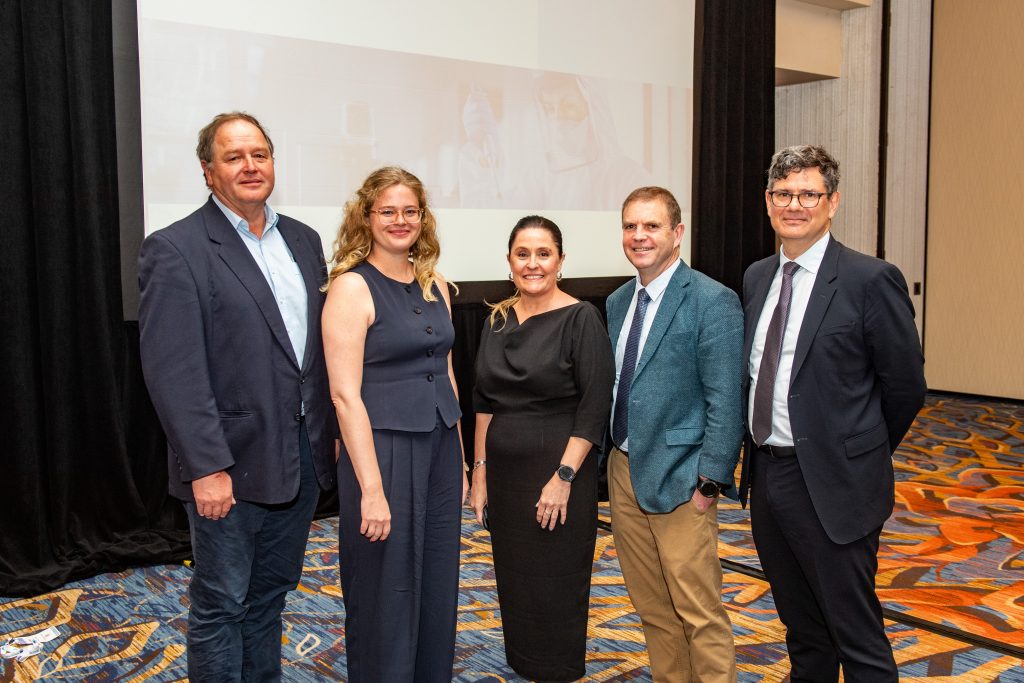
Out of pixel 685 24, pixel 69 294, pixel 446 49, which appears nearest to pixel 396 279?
pixel 69 294

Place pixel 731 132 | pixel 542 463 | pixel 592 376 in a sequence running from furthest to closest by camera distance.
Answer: pixel 731 132
pixel 542 463
pixel 592 376

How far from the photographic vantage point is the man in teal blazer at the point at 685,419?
2.27m

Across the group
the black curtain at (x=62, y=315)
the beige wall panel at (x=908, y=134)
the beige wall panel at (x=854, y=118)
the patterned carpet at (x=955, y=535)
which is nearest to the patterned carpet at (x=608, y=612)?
the patterned carpet at (x=955, y=535)

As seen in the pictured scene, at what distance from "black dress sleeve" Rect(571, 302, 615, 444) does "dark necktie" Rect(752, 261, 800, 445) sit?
41 cm

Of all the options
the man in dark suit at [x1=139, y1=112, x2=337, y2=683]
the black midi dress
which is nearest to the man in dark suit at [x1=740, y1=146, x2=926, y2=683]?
the black midi dress

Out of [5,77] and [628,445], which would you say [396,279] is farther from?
[5,77]

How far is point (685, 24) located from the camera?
5898mm

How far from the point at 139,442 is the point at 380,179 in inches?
104

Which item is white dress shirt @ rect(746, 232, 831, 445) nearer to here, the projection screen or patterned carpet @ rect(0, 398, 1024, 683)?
patterned carpet @ rect(0, 398, 1024, 683)

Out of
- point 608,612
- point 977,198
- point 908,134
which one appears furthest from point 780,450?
point 977,198

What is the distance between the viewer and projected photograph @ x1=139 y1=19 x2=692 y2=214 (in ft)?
13.1

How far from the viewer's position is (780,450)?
218cm

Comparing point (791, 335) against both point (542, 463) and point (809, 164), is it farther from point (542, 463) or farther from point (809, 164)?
point (542, 463)

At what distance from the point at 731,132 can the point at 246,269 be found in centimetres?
486
